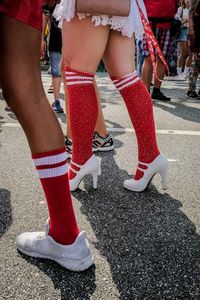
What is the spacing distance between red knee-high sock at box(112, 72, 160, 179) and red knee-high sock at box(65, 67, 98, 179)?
0.17m

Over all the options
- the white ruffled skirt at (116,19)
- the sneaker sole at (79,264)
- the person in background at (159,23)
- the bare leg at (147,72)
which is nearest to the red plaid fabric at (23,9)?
the white ruffled skirt at (116,19)

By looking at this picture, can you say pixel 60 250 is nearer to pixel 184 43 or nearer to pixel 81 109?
pixel 81 109

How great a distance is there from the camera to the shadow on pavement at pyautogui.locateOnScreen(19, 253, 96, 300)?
4.11 feet

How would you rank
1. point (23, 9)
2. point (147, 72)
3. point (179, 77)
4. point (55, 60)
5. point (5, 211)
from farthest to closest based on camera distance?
1. point (179, 77)
2. point (147, 72)
3. point (55, 60)
4. point (5, 211)
5. point (23, 9)

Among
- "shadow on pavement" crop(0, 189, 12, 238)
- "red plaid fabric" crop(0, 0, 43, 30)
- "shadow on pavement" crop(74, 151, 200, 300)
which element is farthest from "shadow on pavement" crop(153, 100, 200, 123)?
"red plaid fabric" crop(0, 0, 43, 30)

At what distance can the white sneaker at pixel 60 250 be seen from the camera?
1363 mm

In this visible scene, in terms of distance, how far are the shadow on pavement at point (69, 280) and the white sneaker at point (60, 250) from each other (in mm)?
19

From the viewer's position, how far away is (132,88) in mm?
1984

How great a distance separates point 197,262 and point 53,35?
328cm

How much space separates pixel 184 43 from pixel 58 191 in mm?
8172

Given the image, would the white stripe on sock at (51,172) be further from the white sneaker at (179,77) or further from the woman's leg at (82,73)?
the white sneaker at (179,77)

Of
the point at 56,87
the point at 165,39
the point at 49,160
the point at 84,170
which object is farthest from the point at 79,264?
the point at 165,39

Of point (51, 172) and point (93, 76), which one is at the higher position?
point (93, 76)

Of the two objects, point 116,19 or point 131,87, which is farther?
point 131,87
